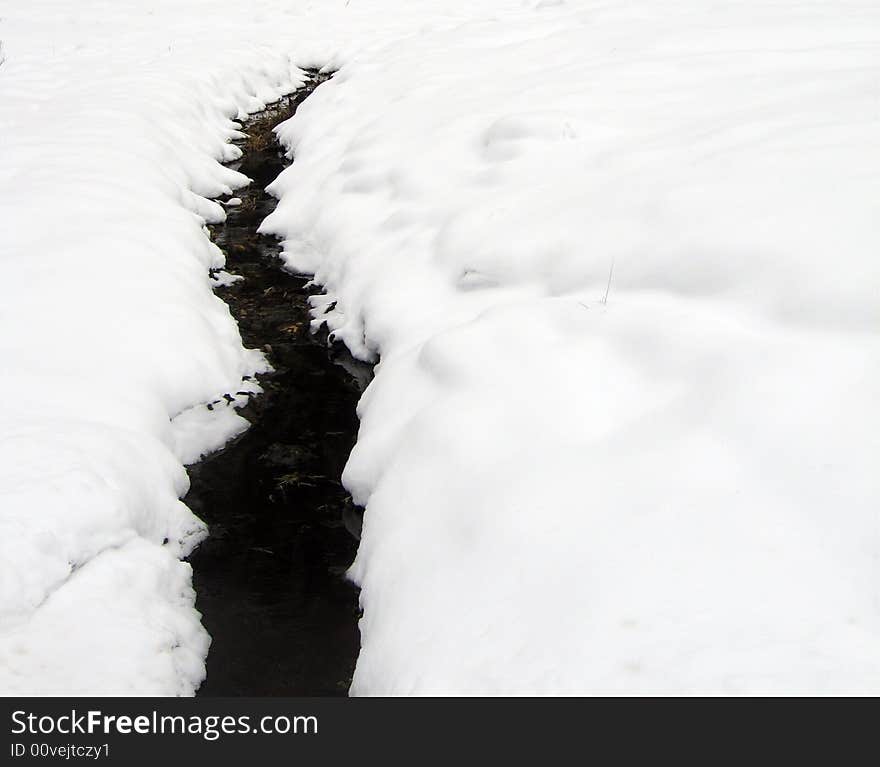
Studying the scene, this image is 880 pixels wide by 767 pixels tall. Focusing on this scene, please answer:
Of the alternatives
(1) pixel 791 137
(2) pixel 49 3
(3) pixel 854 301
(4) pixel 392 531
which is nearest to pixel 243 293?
(4) pixel 392 531

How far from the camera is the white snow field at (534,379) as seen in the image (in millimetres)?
2578

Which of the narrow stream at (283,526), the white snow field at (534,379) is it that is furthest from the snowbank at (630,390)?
the narrow stream at (283,526)

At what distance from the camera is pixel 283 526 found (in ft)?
13.4

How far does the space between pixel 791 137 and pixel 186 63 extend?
9541 mm

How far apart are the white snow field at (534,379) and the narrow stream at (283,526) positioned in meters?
0.15

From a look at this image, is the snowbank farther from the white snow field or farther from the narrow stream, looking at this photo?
the narrow stream

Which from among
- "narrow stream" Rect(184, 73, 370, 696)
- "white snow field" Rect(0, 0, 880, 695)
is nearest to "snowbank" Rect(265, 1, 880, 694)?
"white snow field" Rect(0, 0, 880, 695)

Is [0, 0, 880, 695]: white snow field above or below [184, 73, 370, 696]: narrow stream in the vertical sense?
above

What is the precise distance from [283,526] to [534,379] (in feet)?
5.04

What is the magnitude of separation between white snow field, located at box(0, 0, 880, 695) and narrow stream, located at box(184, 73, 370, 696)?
0.15 metres

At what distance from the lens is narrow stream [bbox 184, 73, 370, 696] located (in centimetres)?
334

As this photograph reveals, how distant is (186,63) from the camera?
11539 millimetres

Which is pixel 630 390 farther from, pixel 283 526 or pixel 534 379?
pixel 283 526

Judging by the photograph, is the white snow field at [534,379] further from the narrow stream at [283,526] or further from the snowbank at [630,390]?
the narrow stream at [283,526]
